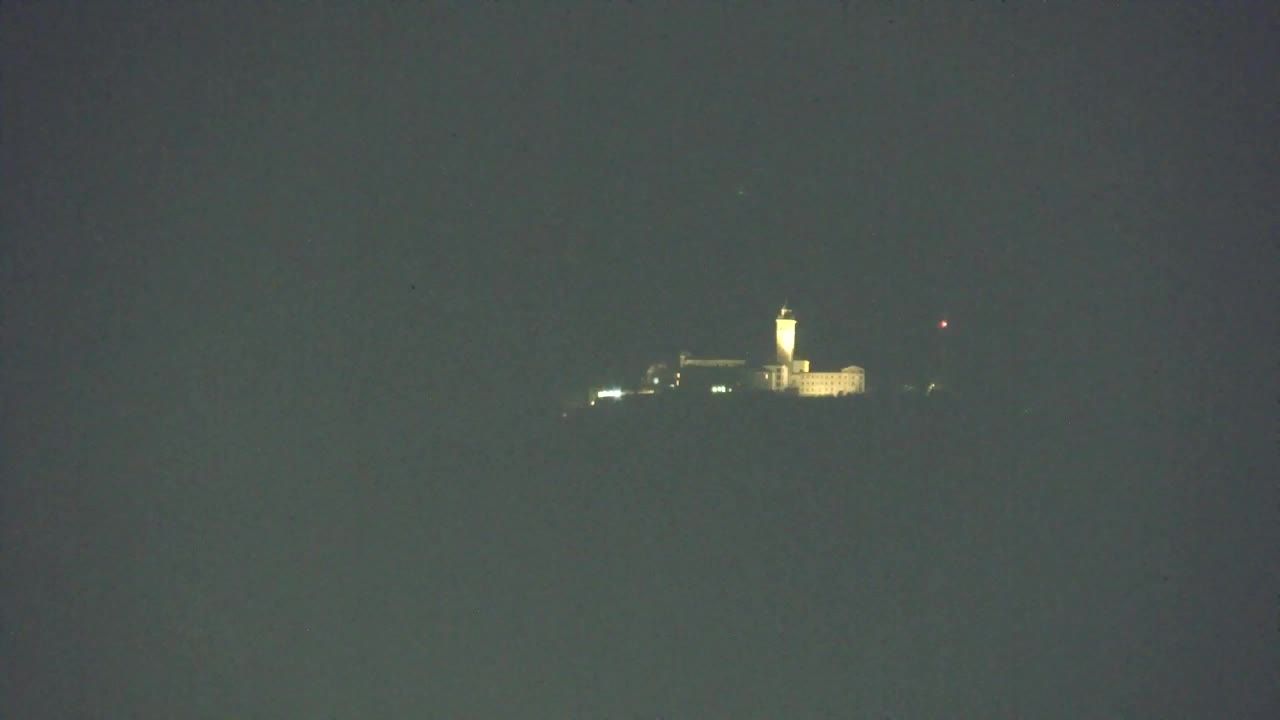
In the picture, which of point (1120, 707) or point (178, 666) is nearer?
point (1120, 707)

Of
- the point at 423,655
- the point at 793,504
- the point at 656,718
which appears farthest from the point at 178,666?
the point at 793,504

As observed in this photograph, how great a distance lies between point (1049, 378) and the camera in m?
10.4

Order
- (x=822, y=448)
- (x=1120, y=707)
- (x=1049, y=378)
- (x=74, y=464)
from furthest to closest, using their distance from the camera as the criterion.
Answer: (x=1049, y=378), (x=822, y=448), (x=74, y=464), (x=1120, y=707)

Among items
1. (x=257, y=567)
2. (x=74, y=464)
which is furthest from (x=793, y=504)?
(x=74, y=464)

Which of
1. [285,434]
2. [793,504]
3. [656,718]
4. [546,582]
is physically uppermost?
[285,434]

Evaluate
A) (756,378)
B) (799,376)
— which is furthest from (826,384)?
(756,378)

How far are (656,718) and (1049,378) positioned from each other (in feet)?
20.8

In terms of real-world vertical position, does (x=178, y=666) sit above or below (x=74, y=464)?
below

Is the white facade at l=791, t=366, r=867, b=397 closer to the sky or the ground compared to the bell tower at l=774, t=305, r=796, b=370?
closer to the ground

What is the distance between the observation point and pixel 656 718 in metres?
6.89

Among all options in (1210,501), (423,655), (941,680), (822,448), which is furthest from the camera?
(822,448)

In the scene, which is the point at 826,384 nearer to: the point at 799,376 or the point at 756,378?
the point at 799,376

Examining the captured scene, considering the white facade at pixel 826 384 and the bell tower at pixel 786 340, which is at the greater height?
the bell tower at pixel 786 340

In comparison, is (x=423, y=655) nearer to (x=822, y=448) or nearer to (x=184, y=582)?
(x=184, y=582)
